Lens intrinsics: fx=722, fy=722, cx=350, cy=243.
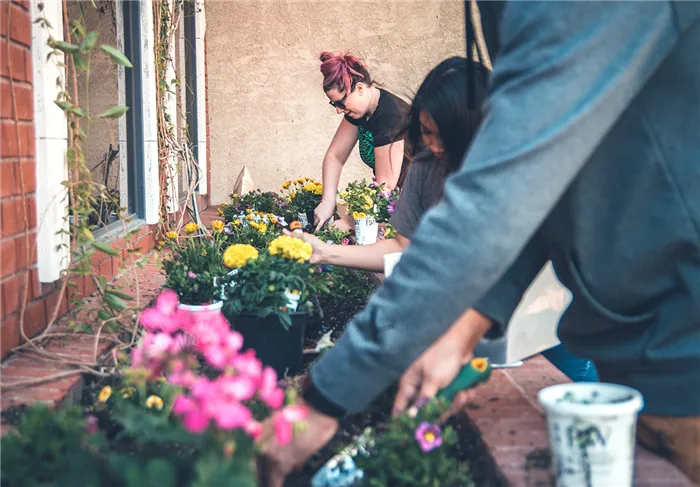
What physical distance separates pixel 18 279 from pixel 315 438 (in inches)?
58.4

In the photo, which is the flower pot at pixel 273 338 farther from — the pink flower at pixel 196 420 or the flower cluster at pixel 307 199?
the flower cluster at pixel 307 199

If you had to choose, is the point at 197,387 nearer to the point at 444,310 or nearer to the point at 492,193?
the point at 444,310

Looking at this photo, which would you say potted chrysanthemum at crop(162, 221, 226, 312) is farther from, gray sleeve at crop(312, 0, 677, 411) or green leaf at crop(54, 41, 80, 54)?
gray sleeve at crop(312, 0, 677, 411)

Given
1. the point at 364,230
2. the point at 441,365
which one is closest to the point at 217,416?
the point at 441,365

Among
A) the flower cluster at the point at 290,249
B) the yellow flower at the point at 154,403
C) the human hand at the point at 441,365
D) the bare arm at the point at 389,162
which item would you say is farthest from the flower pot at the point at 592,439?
the bare arm at the point at 389,162

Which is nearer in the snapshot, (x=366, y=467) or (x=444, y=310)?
(x=444, y=310)

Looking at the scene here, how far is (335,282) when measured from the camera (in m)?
3.33

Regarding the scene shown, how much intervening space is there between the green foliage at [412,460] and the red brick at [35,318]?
1402 millimetres

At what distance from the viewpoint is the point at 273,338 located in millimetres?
2355

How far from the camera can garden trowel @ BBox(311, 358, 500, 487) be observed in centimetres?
144

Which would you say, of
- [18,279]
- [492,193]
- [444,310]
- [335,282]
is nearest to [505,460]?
[444,310]

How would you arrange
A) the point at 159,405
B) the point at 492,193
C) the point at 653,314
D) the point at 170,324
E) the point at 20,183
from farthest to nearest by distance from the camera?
the point at 20,183, the point at 159,405, the point at 653,314, the point at 170,324, the point at 492,193

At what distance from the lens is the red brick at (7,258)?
84.6 inches

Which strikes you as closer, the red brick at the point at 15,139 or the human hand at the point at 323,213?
the red brick at the point at 15,139
